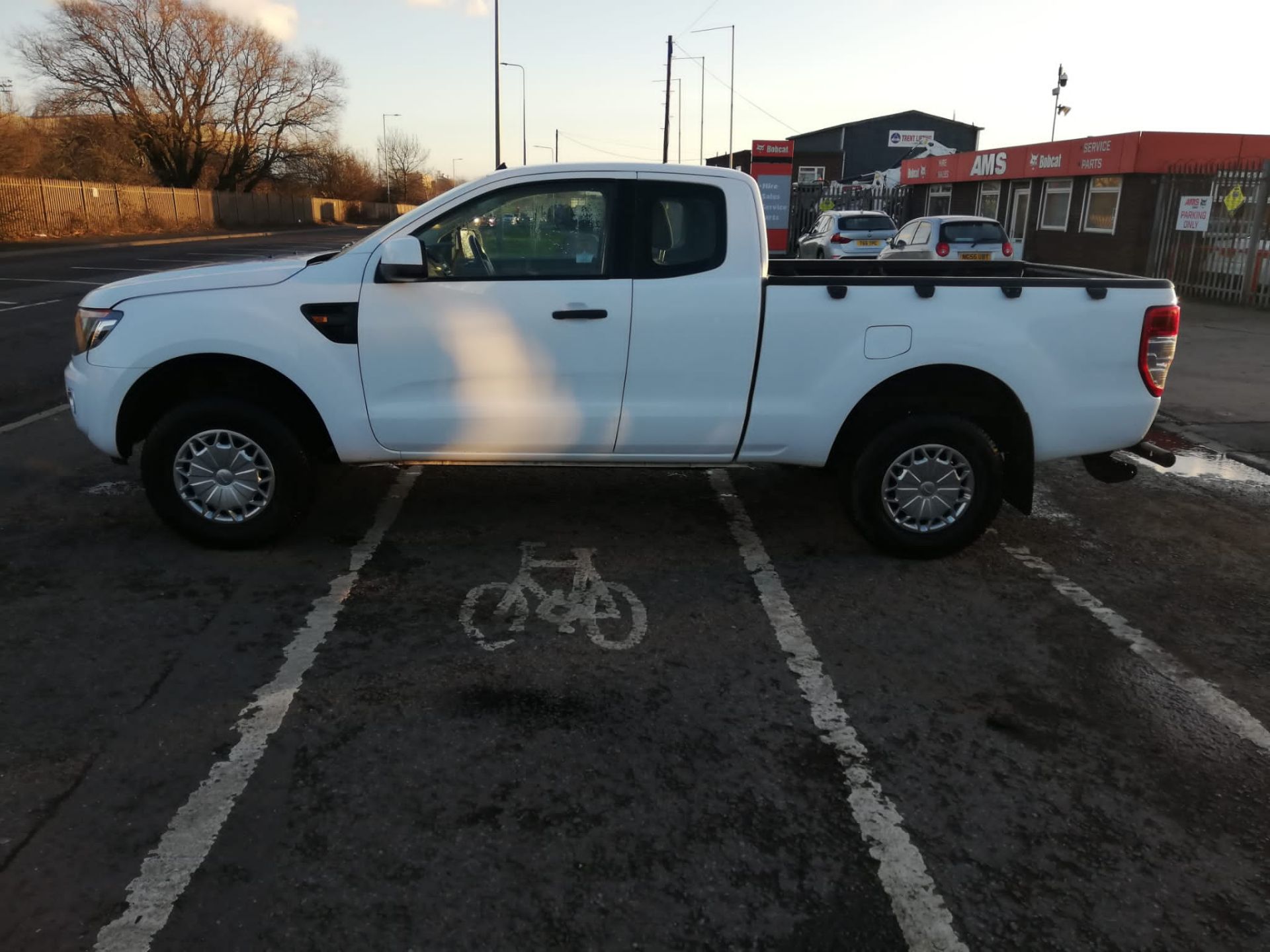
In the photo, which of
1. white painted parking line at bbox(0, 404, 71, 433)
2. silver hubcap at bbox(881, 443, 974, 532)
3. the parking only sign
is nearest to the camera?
silver hubcap at bbox(881, 443, 974, 532)

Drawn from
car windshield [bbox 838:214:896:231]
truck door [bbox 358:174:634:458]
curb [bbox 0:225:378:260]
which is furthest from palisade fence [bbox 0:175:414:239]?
truck door [bbox 358:174:634:458]

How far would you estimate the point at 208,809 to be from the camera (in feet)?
10.00

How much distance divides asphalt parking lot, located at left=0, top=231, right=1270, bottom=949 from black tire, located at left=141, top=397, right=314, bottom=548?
145mm

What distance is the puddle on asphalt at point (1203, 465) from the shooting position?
7293 mm

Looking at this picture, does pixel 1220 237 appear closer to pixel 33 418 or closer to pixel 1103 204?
pixel 1103 204

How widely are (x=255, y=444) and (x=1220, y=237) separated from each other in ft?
64.3

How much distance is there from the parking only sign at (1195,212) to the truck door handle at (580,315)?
58.4 ft

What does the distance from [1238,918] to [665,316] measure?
11.1ft

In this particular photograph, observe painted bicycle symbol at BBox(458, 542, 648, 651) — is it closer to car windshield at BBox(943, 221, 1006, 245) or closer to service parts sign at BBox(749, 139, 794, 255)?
car windshield at BBox(943, 221, 1006, 245)

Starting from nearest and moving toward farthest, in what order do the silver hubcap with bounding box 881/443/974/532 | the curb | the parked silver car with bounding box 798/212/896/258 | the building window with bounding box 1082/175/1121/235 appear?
the silver hubcap with bounding box 881/443/974/532 → the parked silver car with bounding box 798/212/896/258 → the building window with bounding box 1082/175/1121/235 → the curb

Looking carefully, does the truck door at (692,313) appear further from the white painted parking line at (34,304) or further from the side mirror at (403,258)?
the white painted parking line at (34,304)

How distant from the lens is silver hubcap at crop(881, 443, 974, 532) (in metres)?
5.18

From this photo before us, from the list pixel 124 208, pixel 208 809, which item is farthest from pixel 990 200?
pixel 124 208

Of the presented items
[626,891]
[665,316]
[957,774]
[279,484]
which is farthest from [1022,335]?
[279,484]
